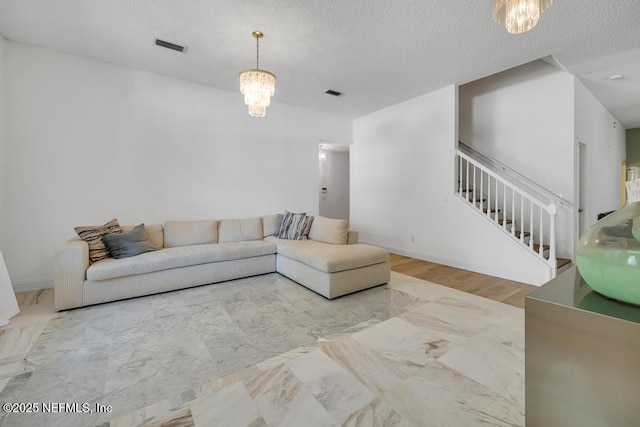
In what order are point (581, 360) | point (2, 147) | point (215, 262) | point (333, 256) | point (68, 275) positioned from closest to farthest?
point (581, 360) < point (68, 275) < point (333, 256) < point (2, 147) < point (215, 262)

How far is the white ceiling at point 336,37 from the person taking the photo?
2.53m

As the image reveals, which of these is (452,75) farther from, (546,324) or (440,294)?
(546,324)

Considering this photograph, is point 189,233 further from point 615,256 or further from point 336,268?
point 615,256

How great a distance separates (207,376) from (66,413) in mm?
672

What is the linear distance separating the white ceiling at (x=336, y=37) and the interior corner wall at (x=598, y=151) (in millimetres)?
391

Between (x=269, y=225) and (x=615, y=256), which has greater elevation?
(x=615, y=256)

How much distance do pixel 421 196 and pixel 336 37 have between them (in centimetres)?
295

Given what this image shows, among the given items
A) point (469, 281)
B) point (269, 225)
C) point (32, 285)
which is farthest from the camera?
point (269, 225)

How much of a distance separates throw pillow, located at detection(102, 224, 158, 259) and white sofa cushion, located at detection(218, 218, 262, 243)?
98cm

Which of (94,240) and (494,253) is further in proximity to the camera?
(494,253)

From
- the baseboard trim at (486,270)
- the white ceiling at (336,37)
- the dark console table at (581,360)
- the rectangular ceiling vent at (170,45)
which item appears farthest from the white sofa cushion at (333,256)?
the rectangular ceiling vent at (170,45)

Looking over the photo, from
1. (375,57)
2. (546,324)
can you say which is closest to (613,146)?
(375,57)

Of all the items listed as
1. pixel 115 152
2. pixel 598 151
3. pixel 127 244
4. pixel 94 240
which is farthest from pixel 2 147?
pixel 598 151

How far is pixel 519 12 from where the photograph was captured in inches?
69.6
